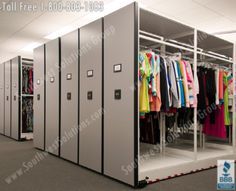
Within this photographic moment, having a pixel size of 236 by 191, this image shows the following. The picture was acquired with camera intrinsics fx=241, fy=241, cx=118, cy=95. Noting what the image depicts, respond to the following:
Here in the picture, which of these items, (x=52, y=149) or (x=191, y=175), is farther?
(x=52, y=149)

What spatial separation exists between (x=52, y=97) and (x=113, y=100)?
190 cm

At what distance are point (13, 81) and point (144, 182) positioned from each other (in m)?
5.03

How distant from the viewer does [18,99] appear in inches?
243

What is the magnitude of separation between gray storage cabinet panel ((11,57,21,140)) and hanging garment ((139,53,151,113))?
4.24m

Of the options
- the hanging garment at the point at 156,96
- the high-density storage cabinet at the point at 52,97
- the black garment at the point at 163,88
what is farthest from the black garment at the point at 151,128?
the high-density storage cabinet at the point at 52,97

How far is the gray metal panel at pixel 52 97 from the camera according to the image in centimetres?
446

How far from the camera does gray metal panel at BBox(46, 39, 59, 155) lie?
4.46 metres

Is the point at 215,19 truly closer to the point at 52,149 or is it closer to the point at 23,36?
the point at 52,149

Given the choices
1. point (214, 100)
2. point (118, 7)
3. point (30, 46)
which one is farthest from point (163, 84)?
point (30, 46)

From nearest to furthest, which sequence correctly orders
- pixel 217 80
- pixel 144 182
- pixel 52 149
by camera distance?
pixel 144 182, pixel 217 80, pixel 52 149

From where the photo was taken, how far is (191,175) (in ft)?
11.1

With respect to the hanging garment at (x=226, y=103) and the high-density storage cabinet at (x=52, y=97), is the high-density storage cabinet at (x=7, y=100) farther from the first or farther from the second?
the hanging garment at (x=226, y=103)

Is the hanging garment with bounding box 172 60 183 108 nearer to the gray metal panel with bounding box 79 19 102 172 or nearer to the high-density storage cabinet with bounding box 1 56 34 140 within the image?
the gray metal panel with bounding box 79 19 102 172

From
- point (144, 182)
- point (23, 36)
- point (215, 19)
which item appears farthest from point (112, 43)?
point (23, 36)
